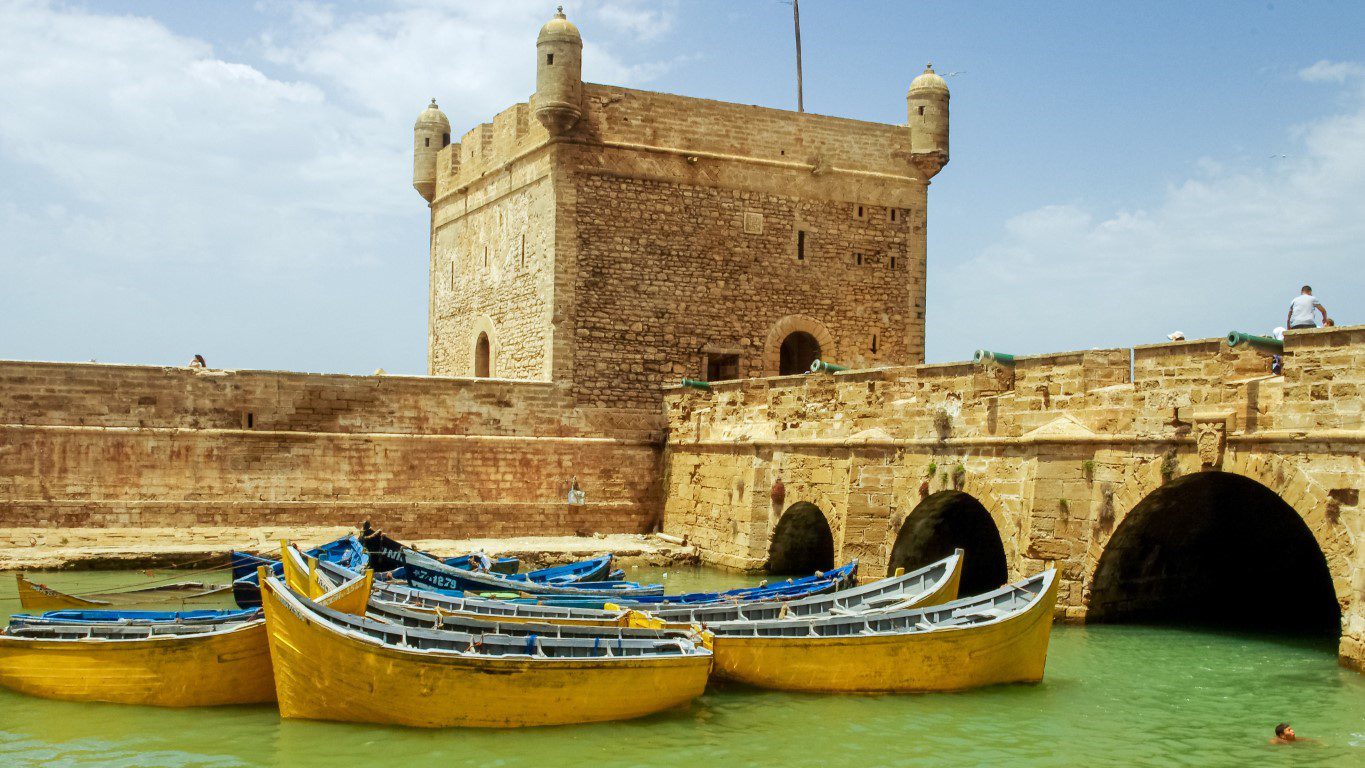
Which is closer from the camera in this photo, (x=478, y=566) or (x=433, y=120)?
(x=478, y=566)

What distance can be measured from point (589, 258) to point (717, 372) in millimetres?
3328

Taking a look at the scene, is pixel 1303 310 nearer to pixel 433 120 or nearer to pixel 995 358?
pixel 995 358

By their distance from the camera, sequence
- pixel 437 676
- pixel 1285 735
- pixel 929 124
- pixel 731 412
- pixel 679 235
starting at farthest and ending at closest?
pixel 929 124 → pixel 679 235 → pixel 731 412 → pixel 437 676 → pixel 1285 735

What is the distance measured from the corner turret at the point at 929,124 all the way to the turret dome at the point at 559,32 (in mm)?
6941

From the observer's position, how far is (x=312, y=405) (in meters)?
20.3

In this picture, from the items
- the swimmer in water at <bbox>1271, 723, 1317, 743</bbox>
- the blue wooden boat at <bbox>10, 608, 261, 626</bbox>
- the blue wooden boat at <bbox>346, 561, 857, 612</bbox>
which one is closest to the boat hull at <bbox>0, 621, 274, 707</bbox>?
the blue wooden boat at <bbox>10, 608, 261, 626</bbox>

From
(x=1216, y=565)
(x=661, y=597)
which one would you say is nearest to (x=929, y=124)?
(x=1216, y=565)

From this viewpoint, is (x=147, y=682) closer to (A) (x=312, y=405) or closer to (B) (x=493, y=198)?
(A) (x=312, y=405)

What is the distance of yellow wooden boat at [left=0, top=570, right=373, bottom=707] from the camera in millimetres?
10312

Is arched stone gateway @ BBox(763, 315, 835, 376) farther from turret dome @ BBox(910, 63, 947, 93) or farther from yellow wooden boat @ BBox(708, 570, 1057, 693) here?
yellow wooden boat @ BBox(708, 570, 1057, 693)

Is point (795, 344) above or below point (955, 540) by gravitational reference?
above

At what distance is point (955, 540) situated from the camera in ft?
57.8

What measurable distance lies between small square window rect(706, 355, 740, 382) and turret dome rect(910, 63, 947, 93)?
654 cm

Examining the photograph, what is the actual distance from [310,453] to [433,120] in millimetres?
10316
